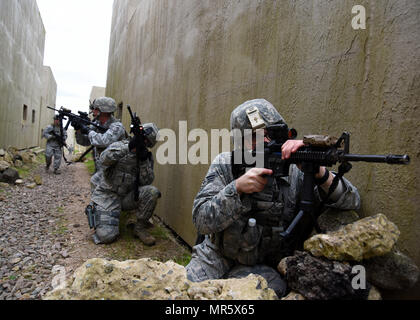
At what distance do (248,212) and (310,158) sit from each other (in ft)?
1.58

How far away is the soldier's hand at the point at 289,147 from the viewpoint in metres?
1.38

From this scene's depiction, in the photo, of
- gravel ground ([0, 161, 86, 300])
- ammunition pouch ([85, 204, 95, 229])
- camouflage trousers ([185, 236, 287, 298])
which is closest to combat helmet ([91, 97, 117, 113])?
ammunition pouch ([85, 204, 95, 229])

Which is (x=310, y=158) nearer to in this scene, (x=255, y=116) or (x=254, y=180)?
(x=254, y=180)

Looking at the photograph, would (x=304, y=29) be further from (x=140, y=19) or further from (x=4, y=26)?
(x=4, y=26)

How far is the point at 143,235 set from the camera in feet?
12.3

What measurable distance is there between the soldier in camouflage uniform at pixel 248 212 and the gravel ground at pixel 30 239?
156 cm

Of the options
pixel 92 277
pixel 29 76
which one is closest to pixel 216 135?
pixel 92 277

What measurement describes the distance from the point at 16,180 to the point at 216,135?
18.2 feet

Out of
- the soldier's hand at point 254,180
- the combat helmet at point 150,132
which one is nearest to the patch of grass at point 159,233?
the combat helmet at point 150,132

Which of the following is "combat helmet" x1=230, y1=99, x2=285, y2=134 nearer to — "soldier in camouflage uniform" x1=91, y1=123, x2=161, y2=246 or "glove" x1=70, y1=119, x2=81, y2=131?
"soldier in camouflage uniform" x1=91, y1=123, x2=161, y2=246

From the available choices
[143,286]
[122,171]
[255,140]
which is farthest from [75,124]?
[143,286]

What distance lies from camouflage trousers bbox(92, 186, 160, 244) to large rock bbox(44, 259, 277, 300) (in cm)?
254

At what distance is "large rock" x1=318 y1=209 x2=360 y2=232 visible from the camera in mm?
1439

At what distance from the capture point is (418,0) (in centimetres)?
120
